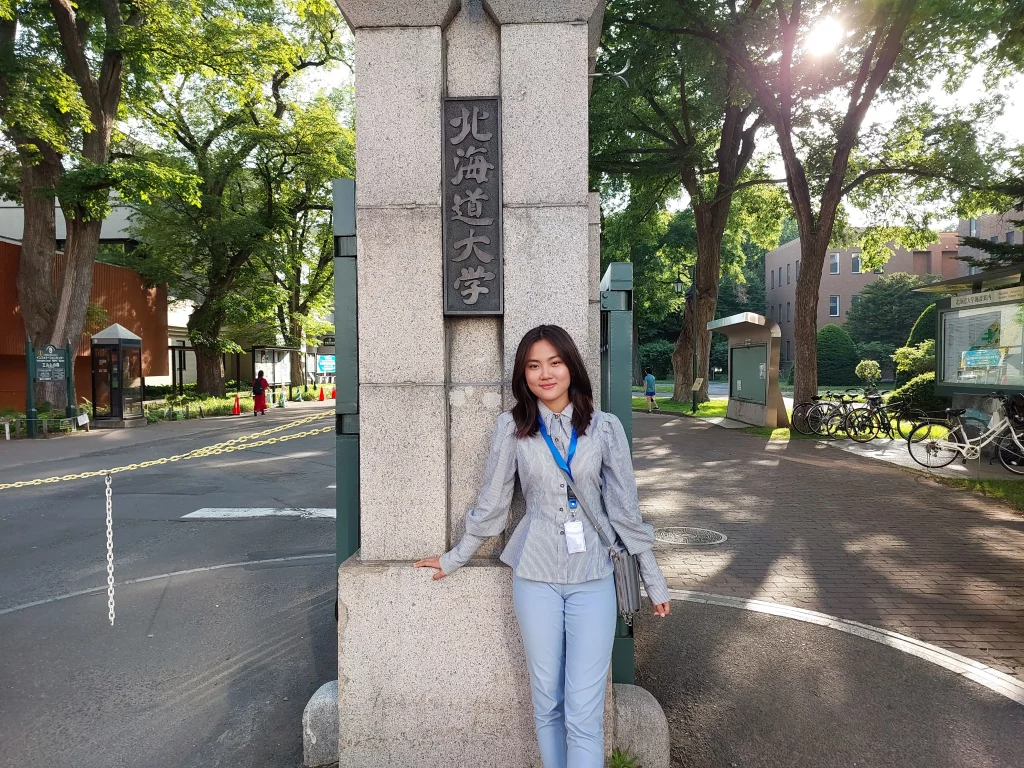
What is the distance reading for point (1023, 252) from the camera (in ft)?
65.2

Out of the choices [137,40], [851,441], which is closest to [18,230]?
[137,40]

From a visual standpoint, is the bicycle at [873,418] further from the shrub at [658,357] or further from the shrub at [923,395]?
the shrub at [658,357]

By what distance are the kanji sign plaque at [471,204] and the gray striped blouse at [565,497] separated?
0.64 metres

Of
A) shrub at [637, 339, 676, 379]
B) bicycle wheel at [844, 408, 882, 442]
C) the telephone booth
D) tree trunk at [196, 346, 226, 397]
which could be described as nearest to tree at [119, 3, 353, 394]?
tree trunk at [196, 346, 226, 397]

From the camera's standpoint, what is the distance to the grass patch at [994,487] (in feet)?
29.5

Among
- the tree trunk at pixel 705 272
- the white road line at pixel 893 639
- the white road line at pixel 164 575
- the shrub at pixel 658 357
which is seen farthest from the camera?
the shrub at pixel 658 357

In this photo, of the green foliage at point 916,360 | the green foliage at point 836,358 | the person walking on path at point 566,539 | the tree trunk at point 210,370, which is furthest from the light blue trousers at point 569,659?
the green foliage at point 836,358

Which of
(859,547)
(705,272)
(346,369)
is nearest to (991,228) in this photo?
(705,272)

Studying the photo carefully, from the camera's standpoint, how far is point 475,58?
3.11m

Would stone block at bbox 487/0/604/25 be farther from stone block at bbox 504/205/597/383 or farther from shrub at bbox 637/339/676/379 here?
shrub at bbox 637/339/676/379

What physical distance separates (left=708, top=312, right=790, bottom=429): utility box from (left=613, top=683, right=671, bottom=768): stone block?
15.2m

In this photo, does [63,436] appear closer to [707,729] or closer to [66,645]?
[66,645]

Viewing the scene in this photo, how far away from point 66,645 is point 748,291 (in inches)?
2686

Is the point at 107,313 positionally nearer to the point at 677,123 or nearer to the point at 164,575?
the point at 677,123
